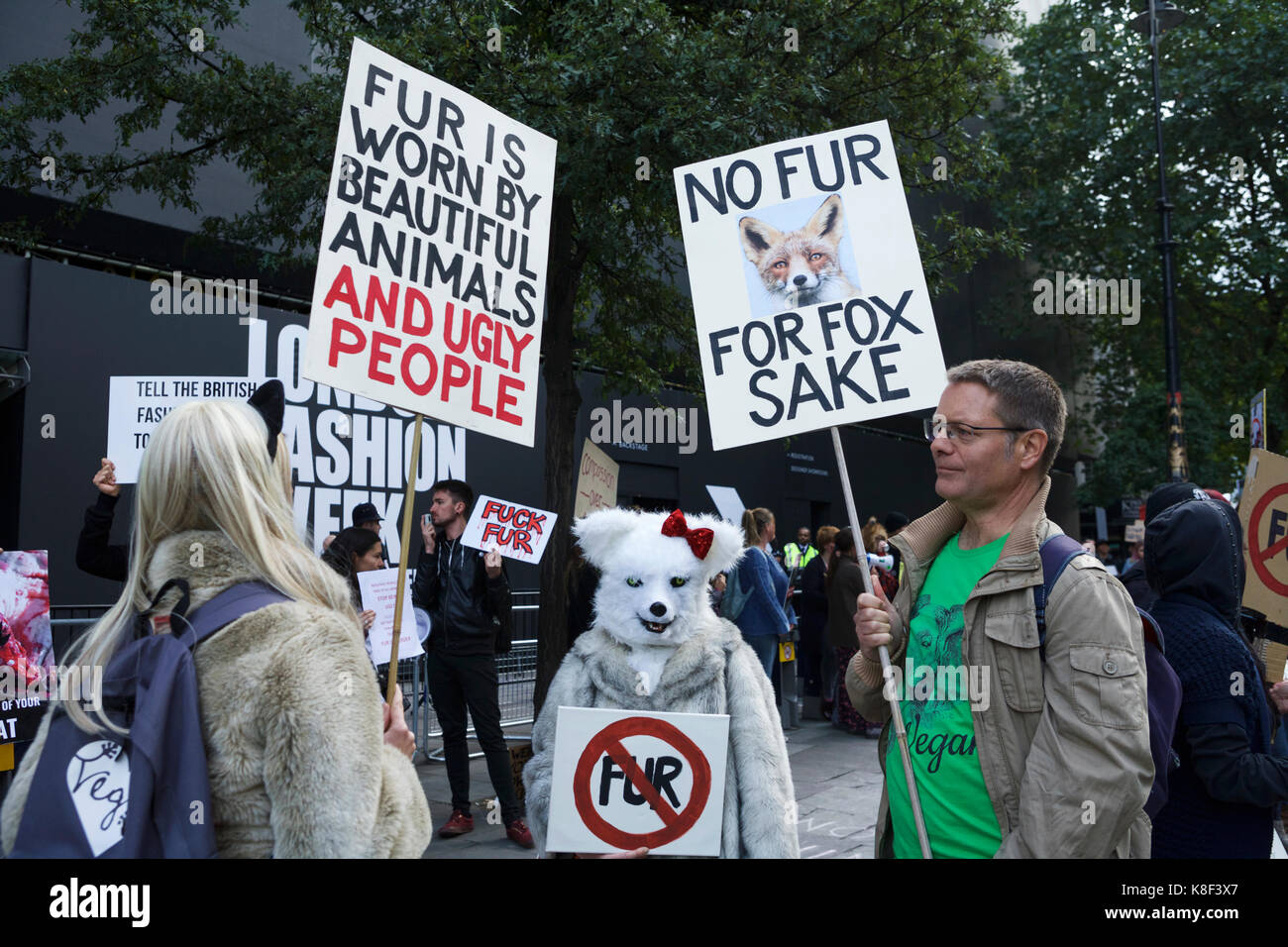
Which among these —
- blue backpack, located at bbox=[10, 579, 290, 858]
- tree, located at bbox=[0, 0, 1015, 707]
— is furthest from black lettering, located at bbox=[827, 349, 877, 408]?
tree, located at bbox=[0, 0, 1015, 707]

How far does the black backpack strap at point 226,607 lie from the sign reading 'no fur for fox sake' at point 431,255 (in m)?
1.12

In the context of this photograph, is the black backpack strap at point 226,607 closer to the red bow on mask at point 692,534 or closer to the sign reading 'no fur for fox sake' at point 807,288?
the sign reading 'no fur for fox sake' at point 807,288

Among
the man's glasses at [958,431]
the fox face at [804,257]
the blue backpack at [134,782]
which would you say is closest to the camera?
the blue backpack at [134,782]

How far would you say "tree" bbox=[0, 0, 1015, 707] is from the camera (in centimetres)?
821

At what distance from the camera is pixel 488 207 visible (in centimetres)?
379

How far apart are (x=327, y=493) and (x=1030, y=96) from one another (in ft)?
69.5

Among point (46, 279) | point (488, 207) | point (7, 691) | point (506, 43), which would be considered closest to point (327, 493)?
point (46, 279)

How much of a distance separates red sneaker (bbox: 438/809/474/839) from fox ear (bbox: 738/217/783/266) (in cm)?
468

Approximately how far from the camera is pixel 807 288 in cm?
324

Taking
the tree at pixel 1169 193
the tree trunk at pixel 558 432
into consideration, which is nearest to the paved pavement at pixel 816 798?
the tree trunk at pixel 558 432

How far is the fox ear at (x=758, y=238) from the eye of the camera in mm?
3324

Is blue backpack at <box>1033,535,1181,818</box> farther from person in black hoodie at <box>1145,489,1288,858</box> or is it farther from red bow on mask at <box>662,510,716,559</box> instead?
red bow on mask at <box>662,510,716,559</box>

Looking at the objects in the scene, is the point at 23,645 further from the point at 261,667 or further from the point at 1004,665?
the point at 1004,665
